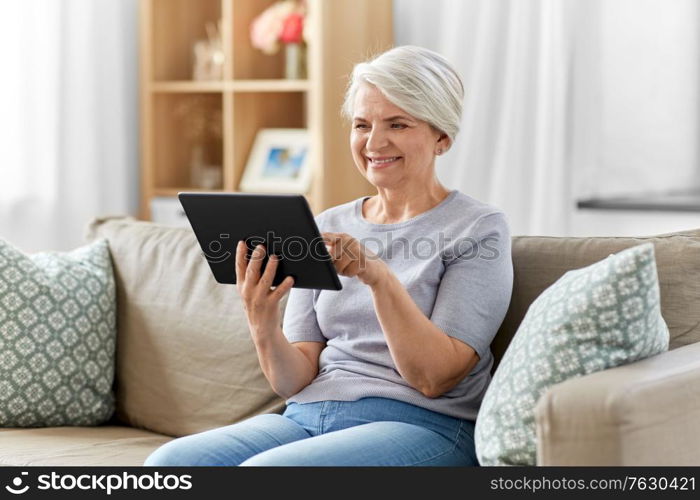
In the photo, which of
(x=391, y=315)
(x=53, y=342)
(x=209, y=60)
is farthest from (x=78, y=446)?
(x=209, y=60)

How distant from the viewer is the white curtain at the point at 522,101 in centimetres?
297

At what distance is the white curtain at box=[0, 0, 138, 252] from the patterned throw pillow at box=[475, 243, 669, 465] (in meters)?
2.41

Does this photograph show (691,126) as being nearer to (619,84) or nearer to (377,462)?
(619,84)

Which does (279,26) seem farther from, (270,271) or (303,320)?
(270,271)

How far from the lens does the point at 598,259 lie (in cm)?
180

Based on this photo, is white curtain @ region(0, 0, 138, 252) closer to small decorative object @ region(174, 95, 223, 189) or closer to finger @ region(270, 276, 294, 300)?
small decorative object @ region(174, 95, 223, 189)

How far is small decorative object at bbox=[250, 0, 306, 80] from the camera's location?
3514 mm

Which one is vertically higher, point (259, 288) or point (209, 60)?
point (209, 60)

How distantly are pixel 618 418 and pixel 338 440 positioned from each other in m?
0.46

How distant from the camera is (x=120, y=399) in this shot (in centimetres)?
225

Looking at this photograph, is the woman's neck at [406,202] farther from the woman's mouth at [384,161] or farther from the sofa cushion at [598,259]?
the sofa cushion at [598,259]

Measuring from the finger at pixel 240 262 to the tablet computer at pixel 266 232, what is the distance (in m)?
0.01

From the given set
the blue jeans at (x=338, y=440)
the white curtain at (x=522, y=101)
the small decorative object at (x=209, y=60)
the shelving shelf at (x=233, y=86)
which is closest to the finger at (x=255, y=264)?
the blue jeans at (x=338, y=440)

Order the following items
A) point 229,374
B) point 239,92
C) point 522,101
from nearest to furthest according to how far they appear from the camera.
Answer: point 229,374
point 522,101
point 239,92
